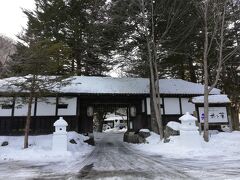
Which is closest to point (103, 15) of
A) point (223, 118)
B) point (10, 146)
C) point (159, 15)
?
point (159, 15)

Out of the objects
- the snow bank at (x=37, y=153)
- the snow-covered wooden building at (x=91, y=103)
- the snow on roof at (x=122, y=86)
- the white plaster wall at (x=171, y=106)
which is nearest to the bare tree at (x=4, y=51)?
the snow bank at (x=37, y=153)

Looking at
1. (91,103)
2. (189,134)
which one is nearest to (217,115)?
(189,134)

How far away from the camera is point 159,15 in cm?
1772

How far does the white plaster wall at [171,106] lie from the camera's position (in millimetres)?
21281

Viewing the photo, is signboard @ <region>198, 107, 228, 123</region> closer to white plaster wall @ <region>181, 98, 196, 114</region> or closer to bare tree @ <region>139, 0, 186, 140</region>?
white plaster wall @ <region>181, 98, 196, 114</region>

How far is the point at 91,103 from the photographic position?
22.0 meters

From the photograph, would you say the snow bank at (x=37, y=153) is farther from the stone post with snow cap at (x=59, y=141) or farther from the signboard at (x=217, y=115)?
the signboard at (x=217, y=115)

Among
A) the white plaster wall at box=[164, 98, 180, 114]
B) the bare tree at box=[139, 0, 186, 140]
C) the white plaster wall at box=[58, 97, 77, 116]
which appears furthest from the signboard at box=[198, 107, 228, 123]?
the white plaster wall at box=[58, 97, 77, 116]

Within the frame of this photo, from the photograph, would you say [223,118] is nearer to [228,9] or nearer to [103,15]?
[228,9]

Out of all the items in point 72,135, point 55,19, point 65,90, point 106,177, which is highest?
point 55,19

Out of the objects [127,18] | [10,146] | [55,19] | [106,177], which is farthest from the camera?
[55,19]

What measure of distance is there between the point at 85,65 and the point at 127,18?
10766mm

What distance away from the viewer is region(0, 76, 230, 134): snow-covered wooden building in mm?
18781

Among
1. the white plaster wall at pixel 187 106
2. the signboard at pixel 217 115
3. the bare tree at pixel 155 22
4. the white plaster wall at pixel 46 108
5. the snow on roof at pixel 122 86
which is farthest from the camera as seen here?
the white plaster wall at pixel 187 106
